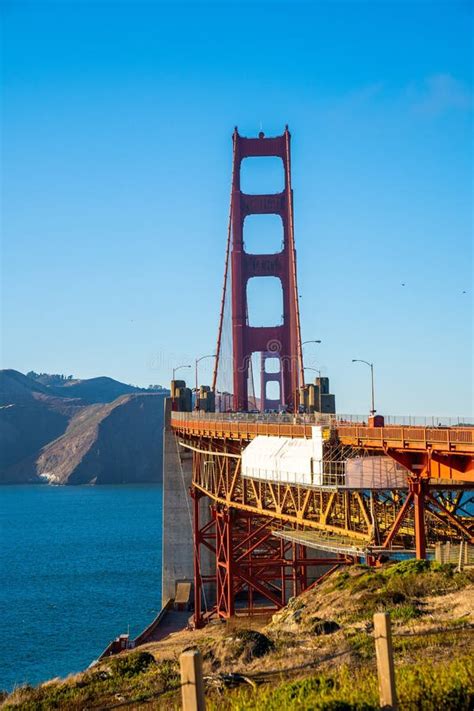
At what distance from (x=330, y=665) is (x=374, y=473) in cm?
1305

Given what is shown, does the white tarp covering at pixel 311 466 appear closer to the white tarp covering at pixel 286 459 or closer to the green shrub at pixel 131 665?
the white tarp covering at pixel 286 459

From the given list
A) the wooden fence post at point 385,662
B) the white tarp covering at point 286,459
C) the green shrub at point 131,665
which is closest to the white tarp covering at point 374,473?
the white tarp covering at point 286,459

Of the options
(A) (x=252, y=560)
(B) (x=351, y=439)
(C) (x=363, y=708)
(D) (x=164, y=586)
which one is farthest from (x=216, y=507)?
(C) (x=363, y=708)

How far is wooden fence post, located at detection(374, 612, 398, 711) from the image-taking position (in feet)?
30.2

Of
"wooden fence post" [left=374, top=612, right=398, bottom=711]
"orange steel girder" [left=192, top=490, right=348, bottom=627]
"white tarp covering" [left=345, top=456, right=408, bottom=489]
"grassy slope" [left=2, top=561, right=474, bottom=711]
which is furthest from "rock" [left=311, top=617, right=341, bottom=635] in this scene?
"orange steel girder" [left=192, top=490, right=348, bottom=627]

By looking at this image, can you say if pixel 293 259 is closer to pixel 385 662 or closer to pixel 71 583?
pixel 71 583

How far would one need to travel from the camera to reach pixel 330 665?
1375cm

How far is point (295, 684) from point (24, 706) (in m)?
4.97

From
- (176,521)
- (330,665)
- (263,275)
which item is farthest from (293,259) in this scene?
(330,665)

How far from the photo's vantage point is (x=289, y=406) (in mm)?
76625

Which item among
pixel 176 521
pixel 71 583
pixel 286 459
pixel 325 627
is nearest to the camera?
pixel 325 627

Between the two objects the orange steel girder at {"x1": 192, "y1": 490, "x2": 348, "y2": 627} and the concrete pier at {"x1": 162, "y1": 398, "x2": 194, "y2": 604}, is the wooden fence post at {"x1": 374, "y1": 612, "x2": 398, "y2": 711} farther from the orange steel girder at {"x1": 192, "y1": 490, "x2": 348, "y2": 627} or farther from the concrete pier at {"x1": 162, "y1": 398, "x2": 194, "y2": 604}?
the concrete pier at {"x1": 162, "y1": 398, "x2": 194, "y2": 604}

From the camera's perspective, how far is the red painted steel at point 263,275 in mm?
78062

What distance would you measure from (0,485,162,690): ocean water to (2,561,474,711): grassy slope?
2097mm
